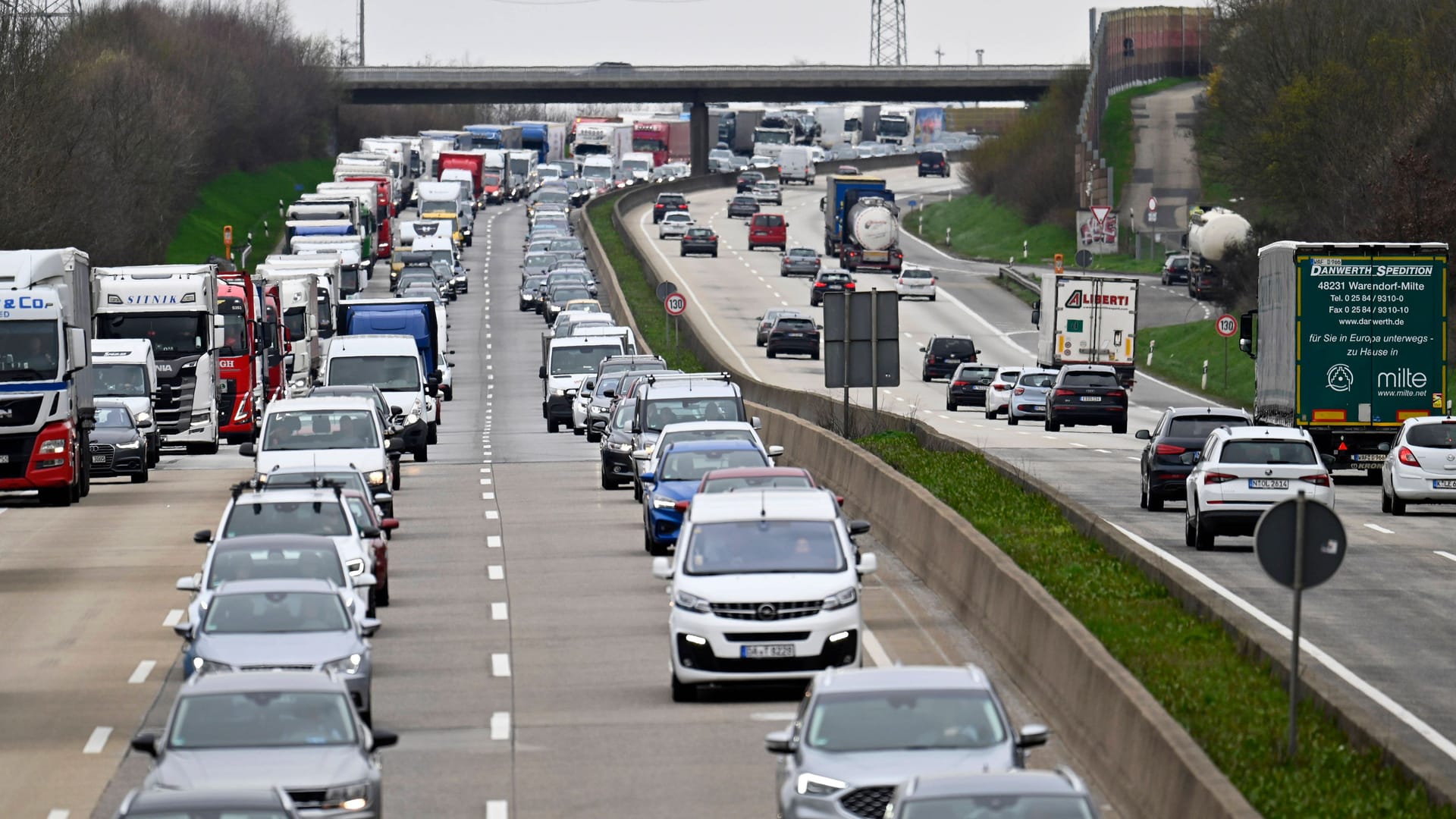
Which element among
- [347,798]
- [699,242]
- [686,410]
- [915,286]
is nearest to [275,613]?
[347,798]

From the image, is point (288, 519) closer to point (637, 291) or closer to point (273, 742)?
point (273, 742)

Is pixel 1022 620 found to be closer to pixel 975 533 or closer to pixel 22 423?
pixel 975 533

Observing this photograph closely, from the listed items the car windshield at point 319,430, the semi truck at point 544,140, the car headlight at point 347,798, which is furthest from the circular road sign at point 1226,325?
the semi truck at point 544,140

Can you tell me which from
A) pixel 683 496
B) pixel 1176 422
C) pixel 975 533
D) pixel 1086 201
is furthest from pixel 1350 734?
pixel 1086 201

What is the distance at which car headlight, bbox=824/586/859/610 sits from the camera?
1792 centimetres

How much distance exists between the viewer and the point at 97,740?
680 inches

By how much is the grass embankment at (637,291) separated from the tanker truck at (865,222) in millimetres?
8642

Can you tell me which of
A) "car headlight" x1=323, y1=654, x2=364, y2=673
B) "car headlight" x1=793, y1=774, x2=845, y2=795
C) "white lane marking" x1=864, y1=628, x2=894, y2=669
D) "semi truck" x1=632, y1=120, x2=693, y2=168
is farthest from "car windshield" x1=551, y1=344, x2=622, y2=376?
"semi truck" x1=632, y1=120, x2=693, y2=168

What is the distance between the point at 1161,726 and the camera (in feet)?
43.5

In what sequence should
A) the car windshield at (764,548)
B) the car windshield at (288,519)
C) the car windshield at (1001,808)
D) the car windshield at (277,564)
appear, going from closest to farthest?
1. the car windshield at (1001,808)
2. the car windshield at (764,548)
3. the car windshield at (277,564)
4. the car windshield at (288,519)

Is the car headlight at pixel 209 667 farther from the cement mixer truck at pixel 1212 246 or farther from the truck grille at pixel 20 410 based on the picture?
the cement mixer truck at pixel 1212 246

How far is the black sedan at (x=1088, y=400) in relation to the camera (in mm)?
51875

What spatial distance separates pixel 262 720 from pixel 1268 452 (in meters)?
17.0

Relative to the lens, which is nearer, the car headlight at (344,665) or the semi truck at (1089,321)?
the car headlight at (344,665)
